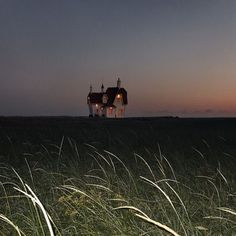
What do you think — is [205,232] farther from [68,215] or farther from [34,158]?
[34,158]

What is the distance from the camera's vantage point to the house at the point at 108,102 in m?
86.1

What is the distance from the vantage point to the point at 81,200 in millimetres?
6633

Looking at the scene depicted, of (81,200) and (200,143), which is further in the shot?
(200,143)

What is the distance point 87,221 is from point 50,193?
2.44 meters

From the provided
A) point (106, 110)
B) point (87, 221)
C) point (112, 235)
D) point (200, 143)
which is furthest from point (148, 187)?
point (106, 110)

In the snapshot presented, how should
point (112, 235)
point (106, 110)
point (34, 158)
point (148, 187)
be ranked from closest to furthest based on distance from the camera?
point (112, 235) → point (148, 187) → point (34, 158) → point (106, 110)

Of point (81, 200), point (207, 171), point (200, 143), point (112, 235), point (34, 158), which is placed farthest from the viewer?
point (200, 143)

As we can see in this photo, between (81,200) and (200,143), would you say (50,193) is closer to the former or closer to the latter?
(81,200)

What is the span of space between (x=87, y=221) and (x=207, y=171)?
6100 mm

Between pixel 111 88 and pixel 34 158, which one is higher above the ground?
pixel 111 88

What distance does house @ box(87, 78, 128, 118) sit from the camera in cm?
8606

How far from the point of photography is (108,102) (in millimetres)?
87375

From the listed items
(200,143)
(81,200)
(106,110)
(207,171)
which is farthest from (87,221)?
(106,110)

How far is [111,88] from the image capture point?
89750 mm
